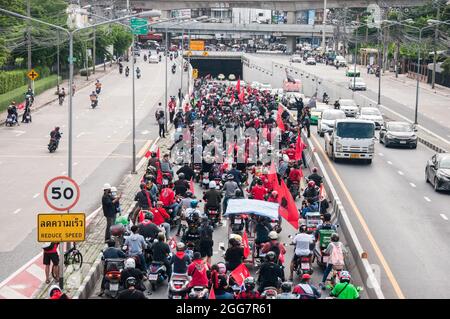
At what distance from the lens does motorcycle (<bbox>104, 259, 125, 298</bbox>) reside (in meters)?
17.9

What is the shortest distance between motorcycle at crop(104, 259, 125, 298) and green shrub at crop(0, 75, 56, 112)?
144ft

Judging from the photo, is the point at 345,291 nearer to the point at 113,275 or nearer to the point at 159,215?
the point at 113,275

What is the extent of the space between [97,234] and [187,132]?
12887 millimetres

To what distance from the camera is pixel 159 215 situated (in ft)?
73.9

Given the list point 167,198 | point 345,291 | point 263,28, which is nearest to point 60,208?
point 345,291

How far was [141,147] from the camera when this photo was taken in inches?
1789

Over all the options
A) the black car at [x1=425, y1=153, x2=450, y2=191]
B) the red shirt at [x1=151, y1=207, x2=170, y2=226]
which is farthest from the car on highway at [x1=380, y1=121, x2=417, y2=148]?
the red shirt at [x1=151, y1=207, x2=170, y2=226]

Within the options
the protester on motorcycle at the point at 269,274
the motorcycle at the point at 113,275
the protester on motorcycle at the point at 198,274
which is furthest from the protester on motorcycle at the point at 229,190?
the protester on motorcycle at the point at 198,274

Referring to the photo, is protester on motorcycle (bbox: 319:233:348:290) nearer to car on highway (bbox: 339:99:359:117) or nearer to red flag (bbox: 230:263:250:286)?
red flag (bbox: 230:263:250:286)

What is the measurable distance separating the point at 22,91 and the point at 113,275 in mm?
53516

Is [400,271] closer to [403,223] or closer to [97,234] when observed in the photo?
[403,223]

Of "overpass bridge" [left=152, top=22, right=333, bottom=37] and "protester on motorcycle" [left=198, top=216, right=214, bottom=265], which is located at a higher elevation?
"overpass bridge" [left=152, top=22, right=333, bottom=37]

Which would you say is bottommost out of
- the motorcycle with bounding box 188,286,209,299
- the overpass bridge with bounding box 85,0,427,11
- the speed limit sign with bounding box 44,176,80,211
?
the motorcycle with bounding box 188,286,209,299
